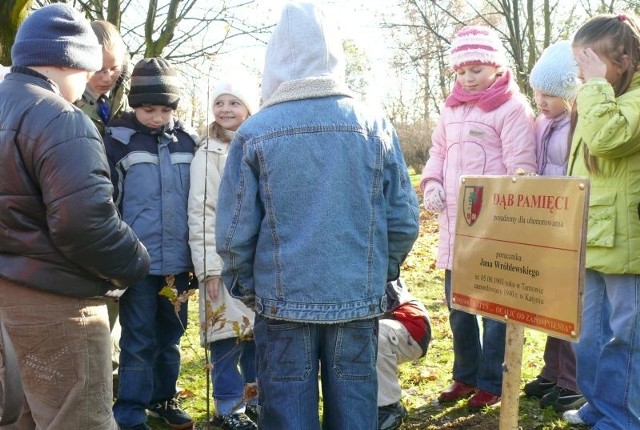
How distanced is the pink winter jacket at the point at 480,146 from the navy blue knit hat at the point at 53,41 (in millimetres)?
→ 2237

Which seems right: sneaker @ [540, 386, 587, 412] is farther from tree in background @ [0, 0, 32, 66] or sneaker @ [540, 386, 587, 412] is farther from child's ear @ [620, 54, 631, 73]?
tree in background @ [0, 0, 32, 66]

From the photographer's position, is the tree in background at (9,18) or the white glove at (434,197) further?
the tree in background at (9,18)

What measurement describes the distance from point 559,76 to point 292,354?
2401 mm

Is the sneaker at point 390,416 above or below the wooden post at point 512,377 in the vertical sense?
below

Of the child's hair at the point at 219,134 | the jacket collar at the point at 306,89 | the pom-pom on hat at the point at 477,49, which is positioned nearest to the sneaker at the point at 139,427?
the child's hair at the point at 219,134

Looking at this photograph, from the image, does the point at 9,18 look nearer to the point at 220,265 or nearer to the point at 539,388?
the point at 220,265

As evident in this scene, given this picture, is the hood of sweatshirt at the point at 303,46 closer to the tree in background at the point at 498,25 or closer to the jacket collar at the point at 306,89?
the jacket collar at the point at 306,89

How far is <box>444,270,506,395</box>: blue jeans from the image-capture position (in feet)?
12.6

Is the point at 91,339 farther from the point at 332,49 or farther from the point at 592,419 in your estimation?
the point at 592,419

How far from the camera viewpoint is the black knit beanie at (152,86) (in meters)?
3.59

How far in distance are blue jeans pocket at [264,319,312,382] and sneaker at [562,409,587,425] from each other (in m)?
1.97

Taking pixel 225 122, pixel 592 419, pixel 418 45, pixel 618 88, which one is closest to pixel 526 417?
pixel 592 419

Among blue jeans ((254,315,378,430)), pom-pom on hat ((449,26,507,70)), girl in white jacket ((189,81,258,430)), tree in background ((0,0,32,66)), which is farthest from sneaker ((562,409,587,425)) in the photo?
tree in background ((0,0,32,66))

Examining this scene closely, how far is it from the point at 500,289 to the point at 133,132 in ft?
7.10
